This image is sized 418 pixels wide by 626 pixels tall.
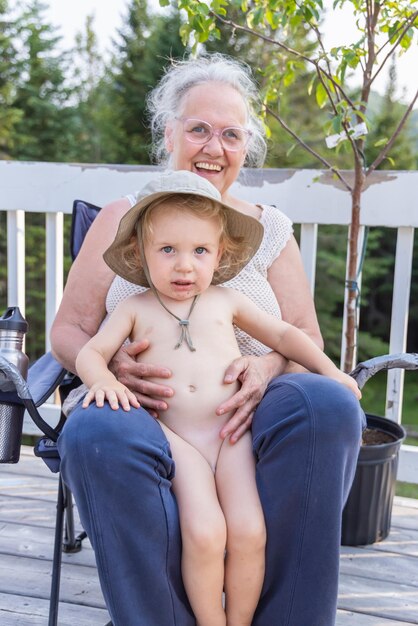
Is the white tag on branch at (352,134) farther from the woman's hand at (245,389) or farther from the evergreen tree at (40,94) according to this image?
the evergreen tree at (40,94)

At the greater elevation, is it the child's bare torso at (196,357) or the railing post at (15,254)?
the railing post at (15,254)

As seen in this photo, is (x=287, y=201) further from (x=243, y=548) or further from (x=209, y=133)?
(x=243, y=548)

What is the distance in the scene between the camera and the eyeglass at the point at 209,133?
185cm

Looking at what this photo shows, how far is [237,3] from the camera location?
208 cm

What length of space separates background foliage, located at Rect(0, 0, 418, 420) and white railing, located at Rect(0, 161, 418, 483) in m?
7.85

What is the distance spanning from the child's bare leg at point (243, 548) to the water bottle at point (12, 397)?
60 cm

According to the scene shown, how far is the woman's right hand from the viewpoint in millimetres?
1464

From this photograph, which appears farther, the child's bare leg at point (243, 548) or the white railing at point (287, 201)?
the white railing at point (287, 201)

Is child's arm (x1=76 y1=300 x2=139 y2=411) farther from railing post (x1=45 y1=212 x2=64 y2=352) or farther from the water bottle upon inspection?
railing post (x1=45 y1=212 x2=64 y2=352)

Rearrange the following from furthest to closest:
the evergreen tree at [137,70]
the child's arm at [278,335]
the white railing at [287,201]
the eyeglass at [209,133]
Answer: the evergreen tree at [137,70]
the white railing at [287,201]
the eyeglass at [209,133]
the child's arm at [278,335]

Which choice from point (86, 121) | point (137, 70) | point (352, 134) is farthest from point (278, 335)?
point (137, 70)

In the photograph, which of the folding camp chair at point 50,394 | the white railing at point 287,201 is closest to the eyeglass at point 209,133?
the folding camp chair at point 50,394

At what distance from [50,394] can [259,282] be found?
0.65 metres

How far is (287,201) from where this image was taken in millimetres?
2545
